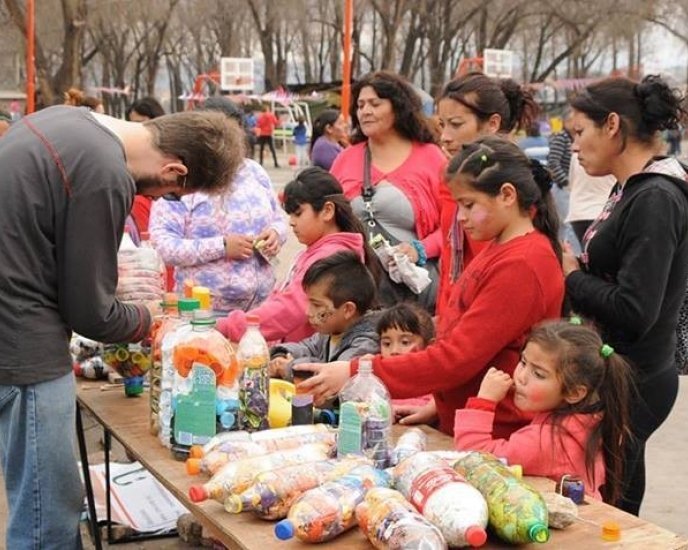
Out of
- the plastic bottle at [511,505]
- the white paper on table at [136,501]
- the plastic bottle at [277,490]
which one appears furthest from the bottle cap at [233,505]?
the white paper on table at [136,501]

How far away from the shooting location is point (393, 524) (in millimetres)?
2020

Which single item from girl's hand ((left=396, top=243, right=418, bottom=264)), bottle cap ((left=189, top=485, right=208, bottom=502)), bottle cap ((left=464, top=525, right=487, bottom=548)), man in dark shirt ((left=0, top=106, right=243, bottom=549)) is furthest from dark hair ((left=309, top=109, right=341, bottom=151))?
bottle cap ((left=464, top=525, right=487, bottom=548))

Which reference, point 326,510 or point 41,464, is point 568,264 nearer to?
point 326,510

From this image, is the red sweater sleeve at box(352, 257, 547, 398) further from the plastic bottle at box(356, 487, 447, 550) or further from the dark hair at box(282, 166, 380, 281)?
the dark hair at box(282, 166, 380, 281)

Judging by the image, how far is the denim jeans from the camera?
2676mm

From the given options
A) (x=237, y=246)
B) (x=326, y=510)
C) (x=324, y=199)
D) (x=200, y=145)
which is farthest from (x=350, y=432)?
(x=237, y=246)

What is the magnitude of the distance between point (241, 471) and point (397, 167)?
2474 mm

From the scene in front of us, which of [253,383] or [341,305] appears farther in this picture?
[341,305]

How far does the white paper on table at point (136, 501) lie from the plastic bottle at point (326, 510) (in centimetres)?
213

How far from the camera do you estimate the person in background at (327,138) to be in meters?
9.57

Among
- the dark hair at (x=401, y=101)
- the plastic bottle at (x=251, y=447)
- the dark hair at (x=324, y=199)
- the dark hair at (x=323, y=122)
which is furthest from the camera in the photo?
the dark hair at (x=323, y=122)

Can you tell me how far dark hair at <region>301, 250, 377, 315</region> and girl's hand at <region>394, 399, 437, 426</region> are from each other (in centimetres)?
48

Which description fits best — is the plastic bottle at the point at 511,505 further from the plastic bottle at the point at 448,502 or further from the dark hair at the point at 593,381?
the dark hair at the point at 593,381

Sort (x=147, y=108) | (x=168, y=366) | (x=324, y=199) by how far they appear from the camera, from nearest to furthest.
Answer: (x=168, y=366)
(x=324, y=199)
(x=147, y=108)
